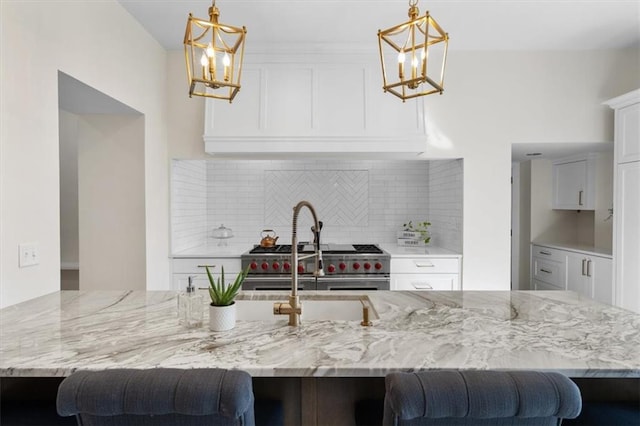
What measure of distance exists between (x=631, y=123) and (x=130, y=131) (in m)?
4.05

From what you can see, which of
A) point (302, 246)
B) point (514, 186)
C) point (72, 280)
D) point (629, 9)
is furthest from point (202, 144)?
point (514, 186)

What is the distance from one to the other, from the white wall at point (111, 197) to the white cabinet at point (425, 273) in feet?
7.09

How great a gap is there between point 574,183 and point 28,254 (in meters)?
5.10

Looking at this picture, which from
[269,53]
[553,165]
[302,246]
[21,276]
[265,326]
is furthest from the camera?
[553,165]

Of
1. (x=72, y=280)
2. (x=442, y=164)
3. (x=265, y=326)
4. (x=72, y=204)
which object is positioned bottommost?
(x=72, y=280)

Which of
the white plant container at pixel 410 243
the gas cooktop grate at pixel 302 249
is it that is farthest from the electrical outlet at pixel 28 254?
the white plant container at pixel 410 243

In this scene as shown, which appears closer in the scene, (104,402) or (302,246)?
(104,402)

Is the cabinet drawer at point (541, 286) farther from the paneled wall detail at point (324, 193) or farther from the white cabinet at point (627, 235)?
the paneled wall detail at point (324, 193)

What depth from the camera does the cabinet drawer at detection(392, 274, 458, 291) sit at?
344cm

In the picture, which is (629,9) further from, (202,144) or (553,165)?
(202,144)

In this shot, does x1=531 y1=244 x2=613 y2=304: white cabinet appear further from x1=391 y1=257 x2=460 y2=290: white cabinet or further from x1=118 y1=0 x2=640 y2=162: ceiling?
x1=118 y1=0 x2=640 y2=162: ceiling

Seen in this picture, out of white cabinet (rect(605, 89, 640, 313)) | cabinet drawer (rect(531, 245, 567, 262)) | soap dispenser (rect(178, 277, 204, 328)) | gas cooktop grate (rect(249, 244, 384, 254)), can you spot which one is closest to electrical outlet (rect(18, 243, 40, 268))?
soap dispenser (rect(178, 277, 204, 328))

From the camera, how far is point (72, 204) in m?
4.08

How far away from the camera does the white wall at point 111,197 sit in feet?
10.1
